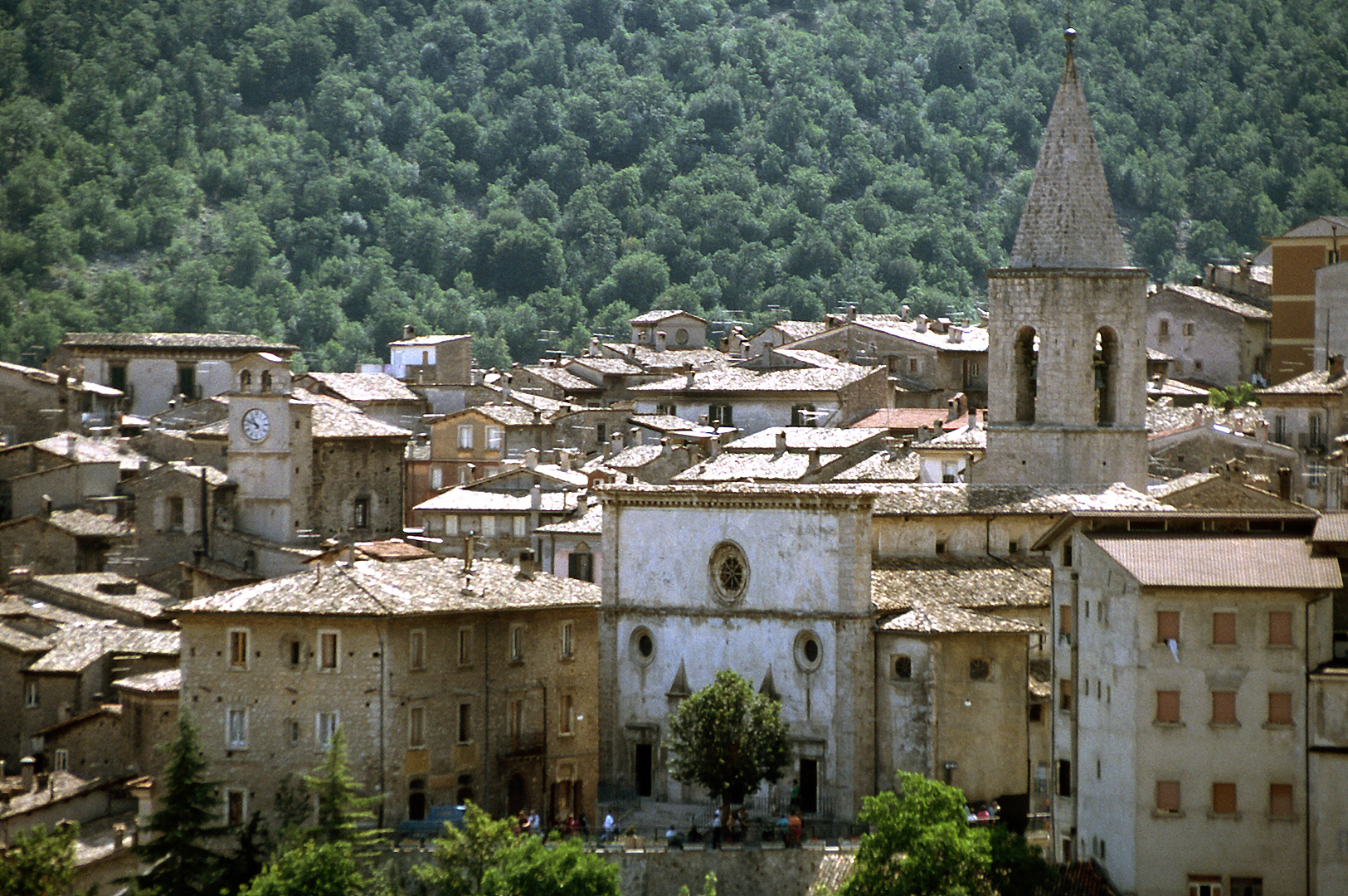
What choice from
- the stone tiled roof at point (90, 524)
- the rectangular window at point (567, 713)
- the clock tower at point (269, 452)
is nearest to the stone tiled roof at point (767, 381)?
the clock tower at point (269, 452)

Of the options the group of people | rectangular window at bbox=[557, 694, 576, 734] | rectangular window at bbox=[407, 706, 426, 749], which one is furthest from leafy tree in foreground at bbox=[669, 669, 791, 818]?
rectangular window at bbox=[557, 694, 576, 734]

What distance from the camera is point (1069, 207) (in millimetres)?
73125

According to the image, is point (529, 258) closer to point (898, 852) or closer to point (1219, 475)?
point (1219, 475)

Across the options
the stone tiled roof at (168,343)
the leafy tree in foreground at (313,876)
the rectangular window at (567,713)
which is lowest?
the leafy tree in foreground at (313,876)

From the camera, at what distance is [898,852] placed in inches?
2112

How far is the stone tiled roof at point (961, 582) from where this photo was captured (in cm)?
6419

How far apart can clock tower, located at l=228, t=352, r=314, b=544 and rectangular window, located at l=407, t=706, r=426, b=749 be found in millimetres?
25068

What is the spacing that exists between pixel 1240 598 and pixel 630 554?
17.5 meters

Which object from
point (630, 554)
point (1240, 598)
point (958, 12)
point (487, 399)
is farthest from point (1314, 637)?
point (958, 12)

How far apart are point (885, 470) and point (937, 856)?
28320mm

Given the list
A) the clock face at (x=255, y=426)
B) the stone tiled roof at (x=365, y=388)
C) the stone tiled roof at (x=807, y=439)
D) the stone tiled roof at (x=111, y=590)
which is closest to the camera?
the stone tiled roof at (x=111, y=590)

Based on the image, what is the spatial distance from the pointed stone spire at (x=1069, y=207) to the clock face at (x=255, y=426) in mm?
26230

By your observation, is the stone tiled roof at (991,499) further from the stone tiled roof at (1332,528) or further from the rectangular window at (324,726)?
the rectangular window at (324,726)

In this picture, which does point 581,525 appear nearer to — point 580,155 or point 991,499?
point 991,499
